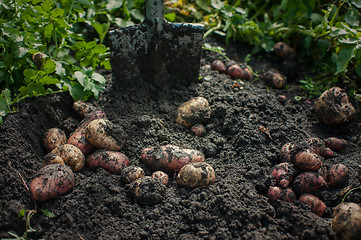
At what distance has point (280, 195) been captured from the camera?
6.81 ft

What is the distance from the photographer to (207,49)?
3.41 meters

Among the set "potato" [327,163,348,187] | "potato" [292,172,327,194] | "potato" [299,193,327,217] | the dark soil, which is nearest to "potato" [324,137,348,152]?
the dark soil

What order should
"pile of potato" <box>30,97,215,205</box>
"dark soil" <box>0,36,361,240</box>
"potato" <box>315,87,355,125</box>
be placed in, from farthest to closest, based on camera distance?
"potato" <box>315,87,355,125</box> → "pile of potato" <box>30,97,215,205</box> → "dark soil" <box>0,36,361,240</box>

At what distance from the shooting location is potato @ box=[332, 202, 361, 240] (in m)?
1.78

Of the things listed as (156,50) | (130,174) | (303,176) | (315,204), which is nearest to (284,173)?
(303,176)

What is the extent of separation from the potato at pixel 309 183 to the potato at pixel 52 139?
1.71 m

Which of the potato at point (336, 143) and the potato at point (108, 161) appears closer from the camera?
the potato at point (108, 161)

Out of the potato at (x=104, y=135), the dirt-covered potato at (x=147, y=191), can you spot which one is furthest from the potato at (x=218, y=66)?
the dirt-covered potato at (x=147, y=191)

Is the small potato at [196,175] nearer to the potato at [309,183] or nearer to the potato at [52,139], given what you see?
the potato at [309,183]

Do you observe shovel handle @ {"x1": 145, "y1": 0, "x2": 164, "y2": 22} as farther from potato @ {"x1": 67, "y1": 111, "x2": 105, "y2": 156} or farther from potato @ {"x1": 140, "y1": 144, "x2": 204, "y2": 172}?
potato @ {"x1": 140, "y1": 144, "x2": 204, "y2": 172}

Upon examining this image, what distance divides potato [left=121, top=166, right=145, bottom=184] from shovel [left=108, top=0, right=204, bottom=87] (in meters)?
0.99

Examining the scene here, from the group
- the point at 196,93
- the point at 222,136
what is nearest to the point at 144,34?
the point at 196,93

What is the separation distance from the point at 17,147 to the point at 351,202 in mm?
2225

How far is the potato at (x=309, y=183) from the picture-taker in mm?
2100
